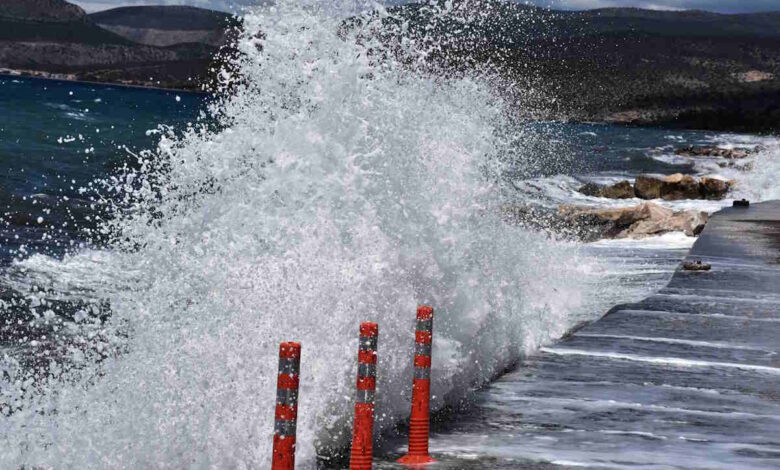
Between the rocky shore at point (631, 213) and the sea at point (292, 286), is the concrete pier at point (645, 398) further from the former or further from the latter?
the rocky shore at point (631, 213)

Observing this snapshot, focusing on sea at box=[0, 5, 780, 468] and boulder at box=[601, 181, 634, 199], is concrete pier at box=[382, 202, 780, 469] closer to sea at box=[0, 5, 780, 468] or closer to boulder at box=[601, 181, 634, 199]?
sea at box=[0, 5, 780, 468]

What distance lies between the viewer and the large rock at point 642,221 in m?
30.1

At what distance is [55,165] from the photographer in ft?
147

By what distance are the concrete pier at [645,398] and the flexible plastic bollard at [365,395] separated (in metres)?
1.25

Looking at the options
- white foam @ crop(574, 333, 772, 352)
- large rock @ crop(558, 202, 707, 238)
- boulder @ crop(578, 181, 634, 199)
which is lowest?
boulder @ crop(578, 181, 634, 199)

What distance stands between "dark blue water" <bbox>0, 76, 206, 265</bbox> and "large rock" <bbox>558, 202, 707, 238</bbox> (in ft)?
34.7

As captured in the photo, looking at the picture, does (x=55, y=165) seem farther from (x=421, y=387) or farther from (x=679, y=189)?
(x=421, y=387)

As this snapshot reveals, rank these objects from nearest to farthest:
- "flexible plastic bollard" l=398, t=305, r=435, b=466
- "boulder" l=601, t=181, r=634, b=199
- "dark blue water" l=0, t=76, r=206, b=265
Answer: "flexible plastic bollard" l=398, t=305, r=435, b=466, "dark blue water" l=0, t=76, r=206, b=265, "boulder" l=601, t=181, r=634, b=199

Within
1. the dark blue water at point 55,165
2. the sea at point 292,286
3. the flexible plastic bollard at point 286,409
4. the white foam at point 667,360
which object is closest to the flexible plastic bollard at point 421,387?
the sea at point 292,286

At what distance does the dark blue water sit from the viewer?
85.0ft

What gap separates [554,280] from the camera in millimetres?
18156

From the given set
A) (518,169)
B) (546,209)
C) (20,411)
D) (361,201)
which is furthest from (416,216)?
(518,169)

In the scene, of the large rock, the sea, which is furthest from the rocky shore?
the sea

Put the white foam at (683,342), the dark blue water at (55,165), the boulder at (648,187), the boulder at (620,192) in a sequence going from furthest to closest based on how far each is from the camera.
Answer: the boulder at (620,192) < the boulder at (648,187) < the dark blue water at (55,165) < the white foam at (683,342)
